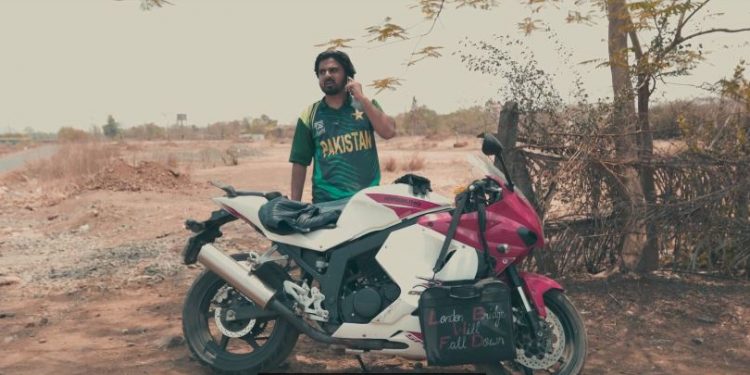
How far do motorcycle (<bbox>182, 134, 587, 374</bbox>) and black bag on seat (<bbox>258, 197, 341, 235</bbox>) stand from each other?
2 cm

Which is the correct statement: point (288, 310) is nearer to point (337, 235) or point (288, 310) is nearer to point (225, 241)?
point (337, 235)

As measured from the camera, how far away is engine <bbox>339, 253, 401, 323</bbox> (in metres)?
3.81

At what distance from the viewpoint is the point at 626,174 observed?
226 inches

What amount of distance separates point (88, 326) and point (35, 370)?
3.37 feet

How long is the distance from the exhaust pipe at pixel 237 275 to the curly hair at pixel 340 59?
4.61ft

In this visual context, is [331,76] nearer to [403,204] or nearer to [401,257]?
[403,204]

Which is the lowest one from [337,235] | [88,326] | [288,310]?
[88,326]

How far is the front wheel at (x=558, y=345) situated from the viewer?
3807 millimetres

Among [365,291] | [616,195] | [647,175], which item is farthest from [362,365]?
[647,175]

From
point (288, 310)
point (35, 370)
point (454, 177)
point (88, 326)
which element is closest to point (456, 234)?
point (288, 310)

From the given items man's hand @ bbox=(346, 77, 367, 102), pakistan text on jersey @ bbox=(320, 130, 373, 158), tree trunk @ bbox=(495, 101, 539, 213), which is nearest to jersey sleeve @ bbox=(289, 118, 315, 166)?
pakistan text on jersey @ bbox=(320, 130, 373, 158)

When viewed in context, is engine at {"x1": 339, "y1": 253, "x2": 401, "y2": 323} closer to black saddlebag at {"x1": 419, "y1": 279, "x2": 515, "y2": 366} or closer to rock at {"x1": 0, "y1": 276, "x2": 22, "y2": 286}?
black saddlebag at {"x1": 419, "y1": 279, "x2": 515, "y2": 366}

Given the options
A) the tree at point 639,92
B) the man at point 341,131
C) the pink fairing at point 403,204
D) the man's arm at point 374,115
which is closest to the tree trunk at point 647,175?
the tree at point 639,92

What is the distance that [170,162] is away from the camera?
23594 millimetres
